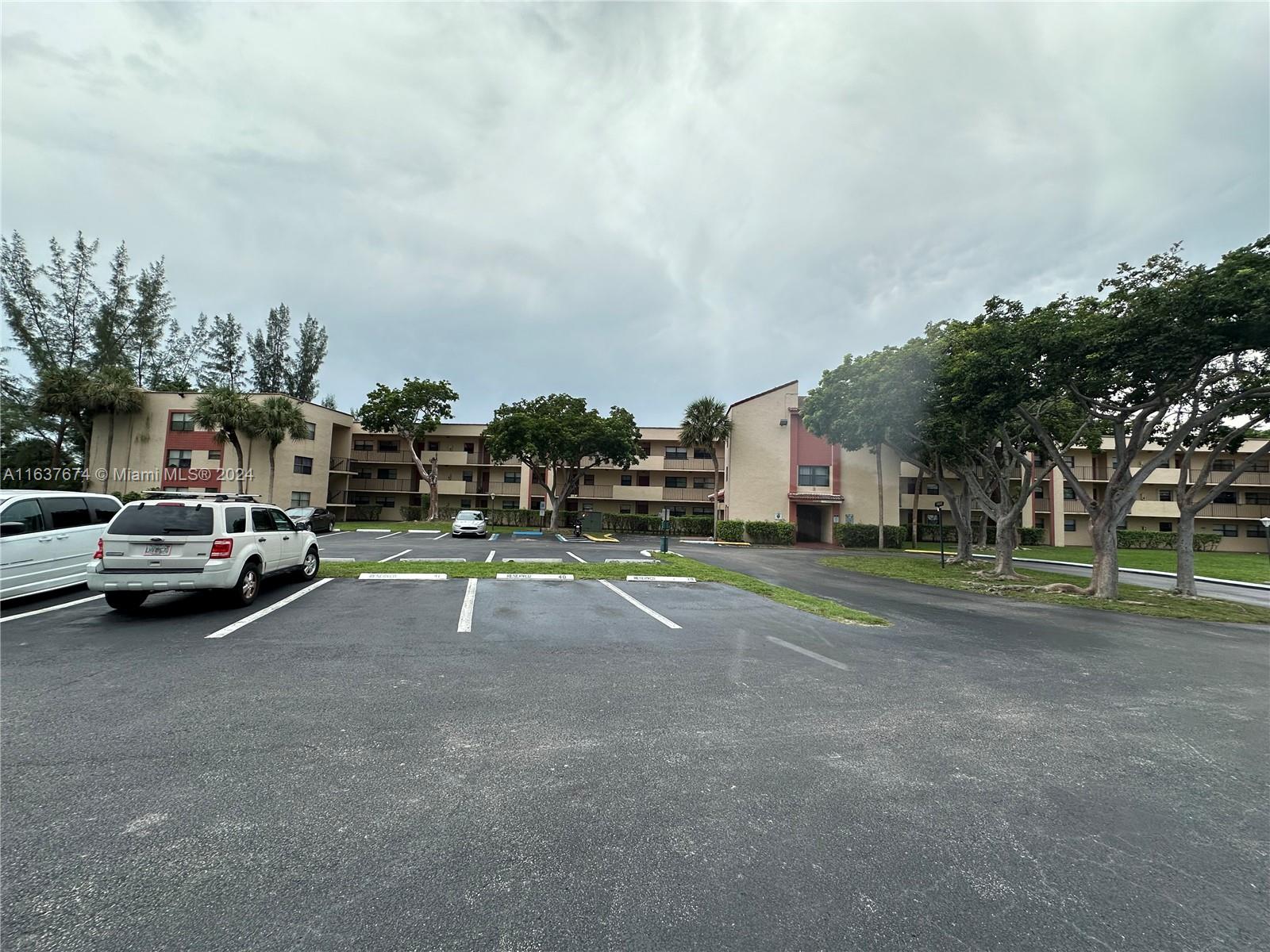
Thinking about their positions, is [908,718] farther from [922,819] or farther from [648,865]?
[648,865]

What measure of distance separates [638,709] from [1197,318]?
15.3m

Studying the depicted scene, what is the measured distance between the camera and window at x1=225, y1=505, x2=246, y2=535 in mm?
8516

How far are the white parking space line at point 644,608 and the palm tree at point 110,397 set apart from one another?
42086 millimetres

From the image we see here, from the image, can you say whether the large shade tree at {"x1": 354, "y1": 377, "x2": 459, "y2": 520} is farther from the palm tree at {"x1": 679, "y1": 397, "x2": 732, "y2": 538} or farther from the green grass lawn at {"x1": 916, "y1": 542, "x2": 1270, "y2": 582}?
the green grass lawn at {"x1": 916, "y1": 542, "x2": 1270, "y2": 582}

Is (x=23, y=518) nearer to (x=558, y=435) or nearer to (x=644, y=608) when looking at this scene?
(x=644, y=608)

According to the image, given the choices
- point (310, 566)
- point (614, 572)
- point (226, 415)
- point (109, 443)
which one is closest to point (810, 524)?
point (614, 572)

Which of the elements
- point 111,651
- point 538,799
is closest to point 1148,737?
point 538,799

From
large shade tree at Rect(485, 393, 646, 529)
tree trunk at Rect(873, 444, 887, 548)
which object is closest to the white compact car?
large shade tree at Rect(485, 393, 646, 529)

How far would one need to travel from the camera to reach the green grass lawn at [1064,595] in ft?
39.5

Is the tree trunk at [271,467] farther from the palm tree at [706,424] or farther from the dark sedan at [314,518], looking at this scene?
the palm tree at [706,424]

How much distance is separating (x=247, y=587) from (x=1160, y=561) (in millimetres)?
42505

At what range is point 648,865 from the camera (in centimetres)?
258

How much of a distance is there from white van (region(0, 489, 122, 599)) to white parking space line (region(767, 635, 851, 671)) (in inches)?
455

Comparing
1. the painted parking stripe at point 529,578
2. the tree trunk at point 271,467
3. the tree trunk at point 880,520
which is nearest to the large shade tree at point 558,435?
the tree trunk at point 271,467
